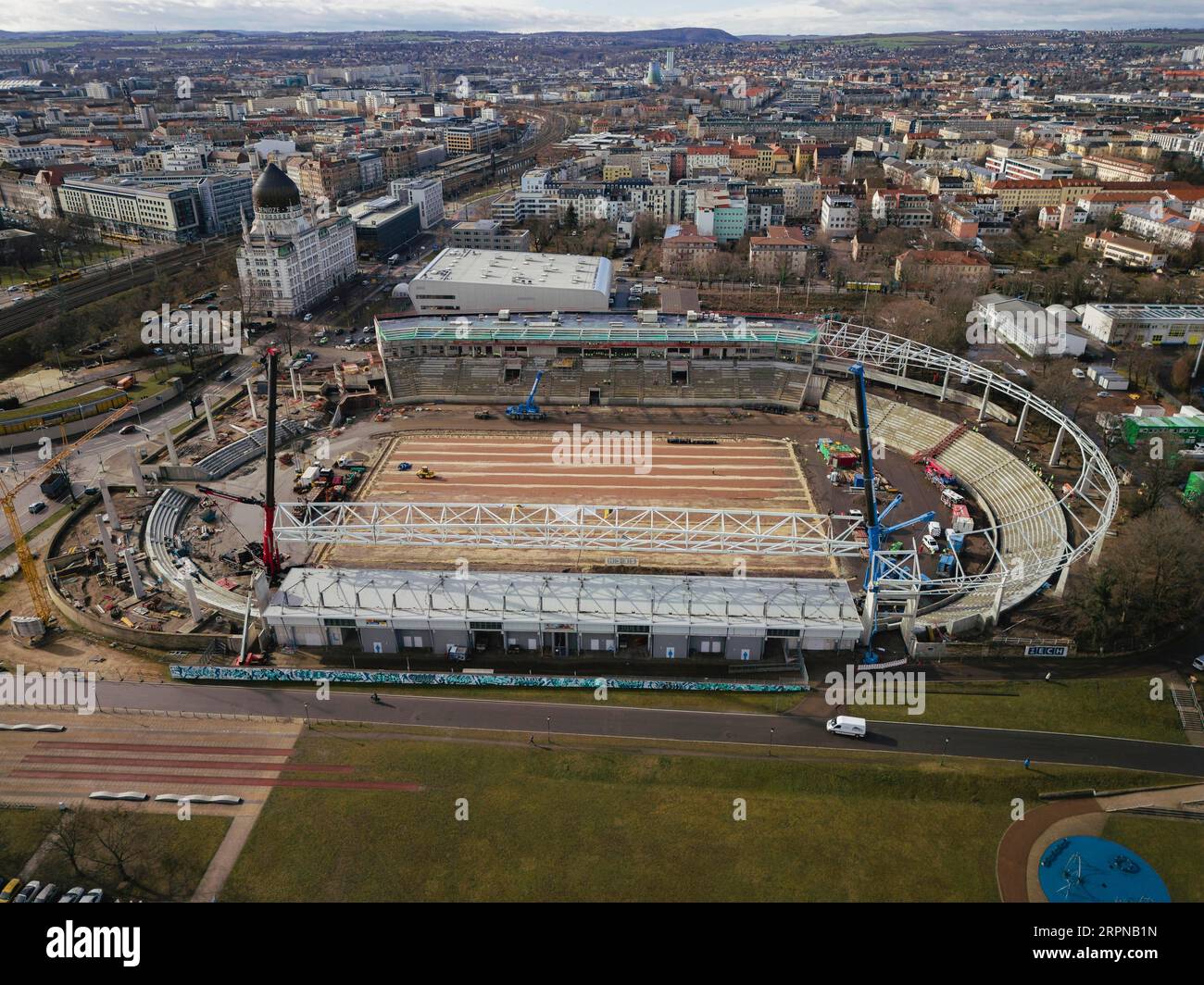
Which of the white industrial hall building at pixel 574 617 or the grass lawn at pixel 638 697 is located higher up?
the white industrial hall building at pixel 574 617

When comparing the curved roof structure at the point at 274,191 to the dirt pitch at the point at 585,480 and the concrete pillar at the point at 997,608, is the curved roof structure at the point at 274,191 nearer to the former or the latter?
the dirt pitch at the point at 585,480

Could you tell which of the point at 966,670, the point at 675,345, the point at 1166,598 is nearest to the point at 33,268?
the point at 675,345

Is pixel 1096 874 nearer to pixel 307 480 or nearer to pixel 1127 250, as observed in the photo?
pixel 307 480

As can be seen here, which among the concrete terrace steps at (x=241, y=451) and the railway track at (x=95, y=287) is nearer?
the concrete terrace steps at (x=241, y=451)
